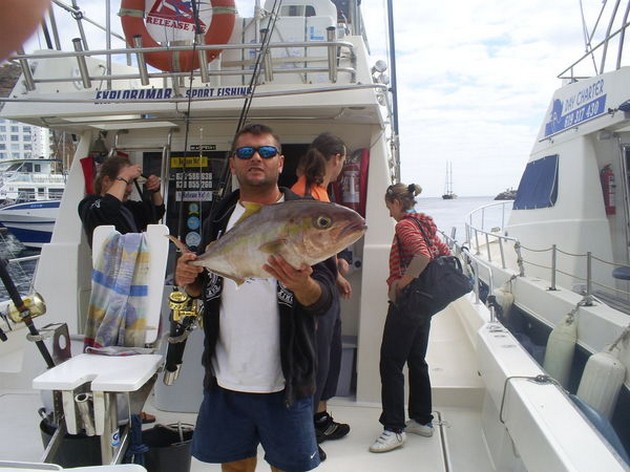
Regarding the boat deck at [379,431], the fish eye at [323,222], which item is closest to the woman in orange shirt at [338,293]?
the boat deck at [379,431]

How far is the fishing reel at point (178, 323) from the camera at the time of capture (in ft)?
7.68

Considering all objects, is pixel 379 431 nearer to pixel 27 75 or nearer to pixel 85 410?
pixel 85 410

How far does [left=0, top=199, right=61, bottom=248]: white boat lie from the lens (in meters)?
23.2

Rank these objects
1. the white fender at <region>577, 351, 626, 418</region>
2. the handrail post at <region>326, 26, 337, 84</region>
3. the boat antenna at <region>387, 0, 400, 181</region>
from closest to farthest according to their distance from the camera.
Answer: the handrail post at <region>326, 26, 337, 84</region> < the white fender at <region>577, 351, 626, 418</region> < the boat antenna at <region>387, 0, 400, 181</region>

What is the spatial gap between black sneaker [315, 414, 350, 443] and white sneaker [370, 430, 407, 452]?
24 cm

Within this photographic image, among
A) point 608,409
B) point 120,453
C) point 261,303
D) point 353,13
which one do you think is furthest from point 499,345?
point 353,13

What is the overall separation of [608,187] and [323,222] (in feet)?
21.2

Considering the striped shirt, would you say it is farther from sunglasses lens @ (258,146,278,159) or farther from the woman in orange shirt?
sunglasses lens @ (258,146,278,159)

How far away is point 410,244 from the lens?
3.16 metres

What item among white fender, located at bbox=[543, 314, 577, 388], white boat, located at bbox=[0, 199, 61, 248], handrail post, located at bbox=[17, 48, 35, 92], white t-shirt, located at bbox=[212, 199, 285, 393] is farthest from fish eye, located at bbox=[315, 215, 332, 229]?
white boat, located at bbox=[0, 199, 61, 248]

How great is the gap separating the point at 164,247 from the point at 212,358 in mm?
864

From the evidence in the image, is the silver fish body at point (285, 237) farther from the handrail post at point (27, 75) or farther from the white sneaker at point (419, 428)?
the handrail post at point (27, 75)

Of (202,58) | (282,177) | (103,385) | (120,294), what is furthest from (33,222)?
(103,385)

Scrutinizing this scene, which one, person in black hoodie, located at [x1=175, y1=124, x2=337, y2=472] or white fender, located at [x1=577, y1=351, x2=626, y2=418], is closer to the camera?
person in black hoodie, located at [x1=175, y1=124, x2=337, y2=472]
